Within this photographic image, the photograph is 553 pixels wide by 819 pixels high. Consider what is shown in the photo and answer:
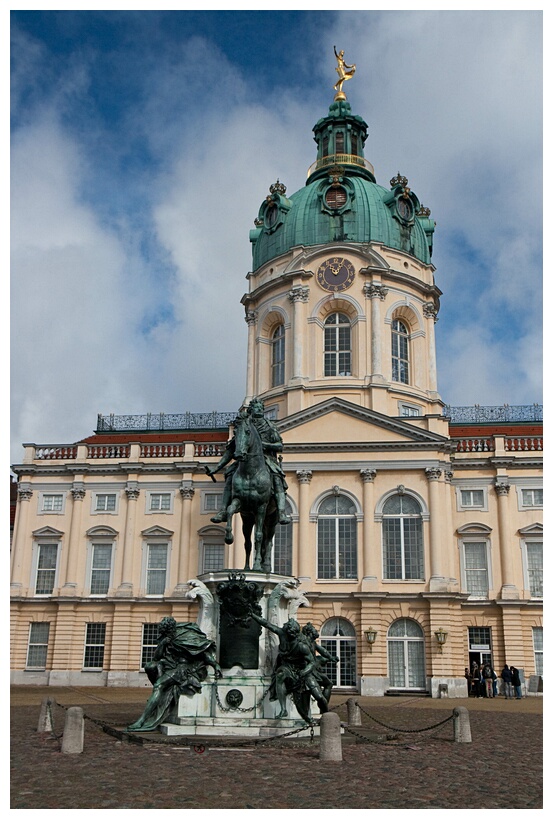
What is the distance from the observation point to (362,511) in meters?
41.5

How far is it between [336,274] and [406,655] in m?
20.8

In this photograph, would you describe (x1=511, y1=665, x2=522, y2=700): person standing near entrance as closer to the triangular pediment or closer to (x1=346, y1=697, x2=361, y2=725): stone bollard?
the triangular pediment

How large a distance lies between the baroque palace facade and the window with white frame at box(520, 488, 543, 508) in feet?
0.34

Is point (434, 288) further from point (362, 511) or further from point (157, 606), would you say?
point (157, 606)

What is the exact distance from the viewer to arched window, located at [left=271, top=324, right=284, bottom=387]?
49.7m

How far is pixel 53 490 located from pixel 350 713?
31127 millimetres

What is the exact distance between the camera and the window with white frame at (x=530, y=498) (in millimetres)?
43656

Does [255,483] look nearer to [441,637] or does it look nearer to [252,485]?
[252,485]

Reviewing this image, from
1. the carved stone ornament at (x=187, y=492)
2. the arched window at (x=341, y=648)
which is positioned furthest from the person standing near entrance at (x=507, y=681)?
the carved stone ornament at (x=187, y=492)

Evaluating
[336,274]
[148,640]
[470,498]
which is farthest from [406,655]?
[336,274]

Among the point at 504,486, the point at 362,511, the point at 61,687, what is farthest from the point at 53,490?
the point at 504,486

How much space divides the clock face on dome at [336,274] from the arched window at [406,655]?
18.5m

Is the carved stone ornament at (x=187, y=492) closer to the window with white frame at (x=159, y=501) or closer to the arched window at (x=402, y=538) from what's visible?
the window with white frame at (x=159, y=501)

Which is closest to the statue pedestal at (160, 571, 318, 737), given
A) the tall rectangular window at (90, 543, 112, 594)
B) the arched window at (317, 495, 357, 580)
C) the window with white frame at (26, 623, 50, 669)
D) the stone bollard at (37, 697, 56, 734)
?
the stone bollard at (37, 697, 56, 734)
